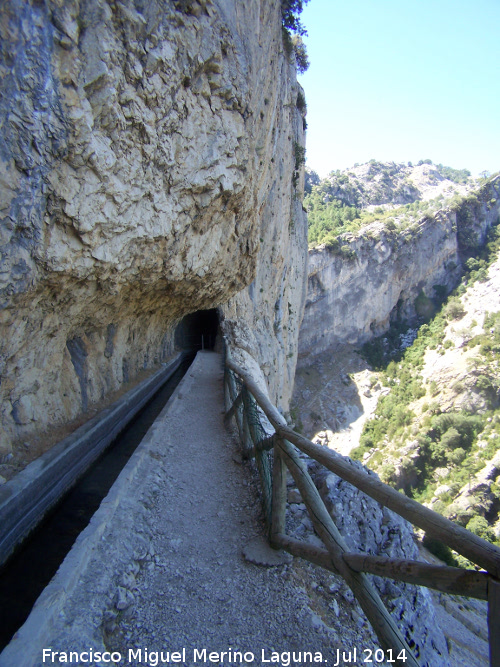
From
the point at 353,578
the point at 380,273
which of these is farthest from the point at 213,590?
the point at 380,273

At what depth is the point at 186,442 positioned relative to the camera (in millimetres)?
5109

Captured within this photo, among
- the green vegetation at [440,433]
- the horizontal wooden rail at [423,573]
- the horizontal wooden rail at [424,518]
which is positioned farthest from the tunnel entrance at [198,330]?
the green vegetation at [440,433]

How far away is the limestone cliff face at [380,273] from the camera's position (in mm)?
47688

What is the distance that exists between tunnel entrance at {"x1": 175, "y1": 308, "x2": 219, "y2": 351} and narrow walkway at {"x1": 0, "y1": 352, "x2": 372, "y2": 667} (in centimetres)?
1632

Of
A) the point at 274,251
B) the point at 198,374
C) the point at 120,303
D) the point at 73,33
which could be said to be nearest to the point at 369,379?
the point at 274,251

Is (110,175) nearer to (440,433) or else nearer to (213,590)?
(213,590)

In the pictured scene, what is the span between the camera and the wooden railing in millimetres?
1283

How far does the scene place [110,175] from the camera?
15.3 ft

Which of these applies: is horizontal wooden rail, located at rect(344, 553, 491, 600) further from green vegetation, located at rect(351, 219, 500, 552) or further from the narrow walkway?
green vegetation, located at rect(351, 219, 500, 552)

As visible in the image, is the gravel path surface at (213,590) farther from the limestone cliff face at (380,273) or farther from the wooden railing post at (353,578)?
the limestone cliff face at (380,273)

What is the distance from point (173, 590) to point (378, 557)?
4.96 feet

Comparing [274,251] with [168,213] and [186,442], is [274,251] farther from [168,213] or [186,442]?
[186,442]

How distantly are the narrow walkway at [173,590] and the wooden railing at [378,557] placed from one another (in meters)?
0.36

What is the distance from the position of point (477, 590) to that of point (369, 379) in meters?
48.1
